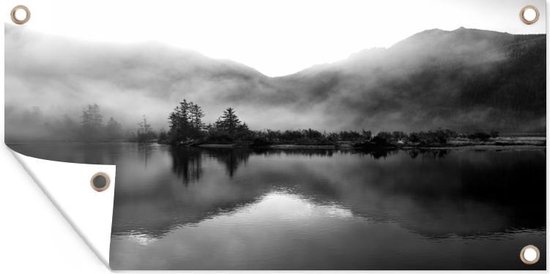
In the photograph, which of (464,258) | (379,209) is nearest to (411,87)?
(379,209)

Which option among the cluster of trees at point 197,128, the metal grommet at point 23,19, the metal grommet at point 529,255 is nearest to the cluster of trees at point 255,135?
the cluster of trees at point 197,128

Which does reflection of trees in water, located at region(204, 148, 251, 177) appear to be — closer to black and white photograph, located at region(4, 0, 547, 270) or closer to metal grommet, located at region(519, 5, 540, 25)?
black and white photograph, located at region(4, 0, 547, 270)

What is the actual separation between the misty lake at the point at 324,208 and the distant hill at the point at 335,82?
0.70ft

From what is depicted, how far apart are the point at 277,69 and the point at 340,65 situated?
0.39 metres

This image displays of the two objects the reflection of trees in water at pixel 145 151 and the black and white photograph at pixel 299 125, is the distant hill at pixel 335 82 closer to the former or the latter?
the black and white photograph at pixel 299 125

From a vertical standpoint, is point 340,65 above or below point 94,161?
above

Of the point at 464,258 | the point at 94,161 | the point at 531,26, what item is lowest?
the point at 464,258

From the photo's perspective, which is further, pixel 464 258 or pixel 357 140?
pixel 357 140

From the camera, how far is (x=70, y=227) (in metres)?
3.04

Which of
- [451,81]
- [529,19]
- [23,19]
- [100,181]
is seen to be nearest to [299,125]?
[451,81]

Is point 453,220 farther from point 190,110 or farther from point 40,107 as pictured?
point 40,107

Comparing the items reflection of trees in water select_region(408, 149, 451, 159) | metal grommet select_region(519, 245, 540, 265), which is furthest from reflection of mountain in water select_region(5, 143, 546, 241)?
metal grommet select_region(519, 245, 540, 265)

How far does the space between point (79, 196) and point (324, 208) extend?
1437 mm

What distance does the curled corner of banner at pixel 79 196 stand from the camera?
2.97 meters
